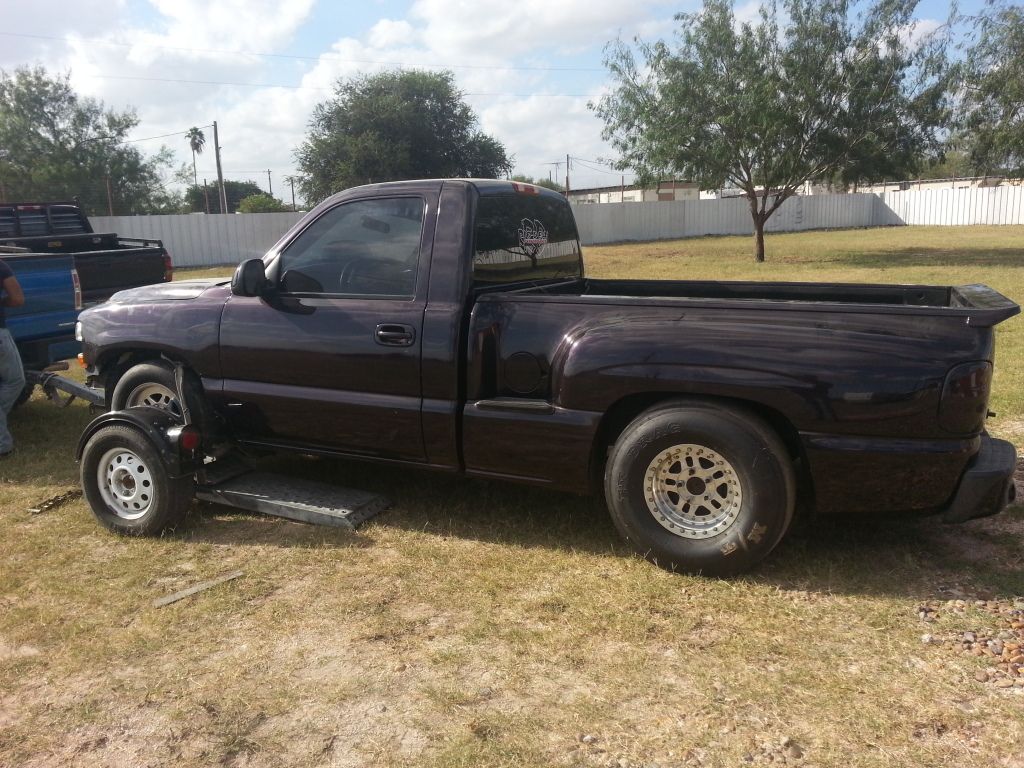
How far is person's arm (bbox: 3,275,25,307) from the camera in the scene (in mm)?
6238

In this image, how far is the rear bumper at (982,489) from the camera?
3506mm

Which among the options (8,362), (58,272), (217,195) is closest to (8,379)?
(8,362)

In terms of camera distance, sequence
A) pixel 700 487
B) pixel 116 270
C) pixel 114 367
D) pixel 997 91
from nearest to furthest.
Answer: pixel 700 487 < pixel 114 367 < pixel 116 270 < pixel 997 91

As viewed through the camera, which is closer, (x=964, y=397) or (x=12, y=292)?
(x=964, y=397)

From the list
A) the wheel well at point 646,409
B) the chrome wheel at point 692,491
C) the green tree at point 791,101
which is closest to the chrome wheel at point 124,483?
the wheel well at point 646,409

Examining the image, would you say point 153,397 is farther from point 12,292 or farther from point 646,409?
point 646,409

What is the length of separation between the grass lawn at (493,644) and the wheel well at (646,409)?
41 centimetres

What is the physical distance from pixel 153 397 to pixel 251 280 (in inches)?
47.3

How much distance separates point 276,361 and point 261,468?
136cm

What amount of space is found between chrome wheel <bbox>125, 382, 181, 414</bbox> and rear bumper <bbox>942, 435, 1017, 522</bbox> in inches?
163

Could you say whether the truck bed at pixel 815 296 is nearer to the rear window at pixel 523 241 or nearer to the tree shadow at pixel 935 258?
the rear window at pixel 523 241

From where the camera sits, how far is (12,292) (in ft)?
20.5

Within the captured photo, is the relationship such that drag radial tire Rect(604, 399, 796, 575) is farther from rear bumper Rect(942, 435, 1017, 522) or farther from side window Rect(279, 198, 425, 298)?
side window Rect(279, 198, 425, 298)

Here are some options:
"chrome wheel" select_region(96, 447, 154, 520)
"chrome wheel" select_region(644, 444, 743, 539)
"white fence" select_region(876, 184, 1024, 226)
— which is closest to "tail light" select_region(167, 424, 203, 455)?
A: "chrome wheel" select_region(96, 447, 154, 520)
